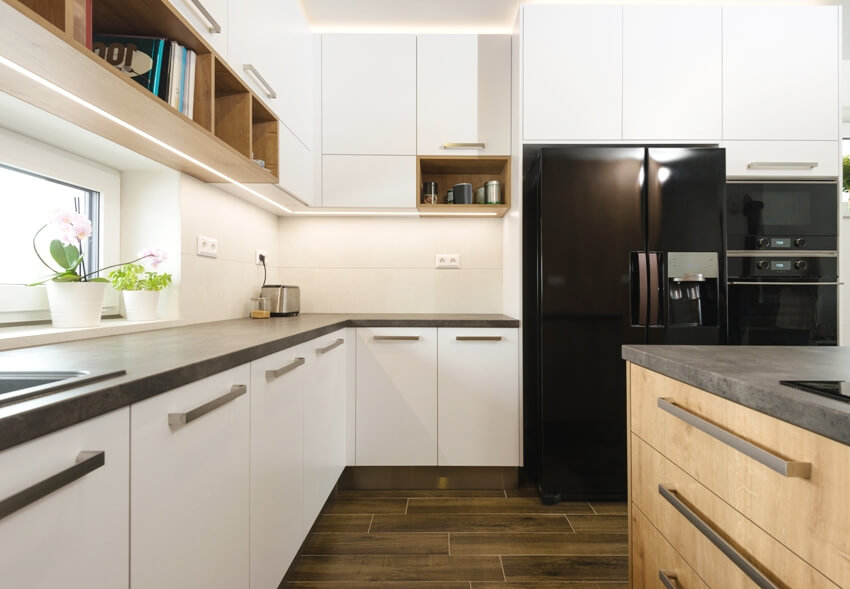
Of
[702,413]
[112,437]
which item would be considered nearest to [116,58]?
[112,437]

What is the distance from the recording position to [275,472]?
1404 millimetres

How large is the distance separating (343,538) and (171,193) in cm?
159

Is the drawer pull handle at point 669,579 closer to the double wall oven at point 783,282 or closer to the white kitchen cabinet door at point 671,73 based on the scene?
the double wall oven at point 783,282

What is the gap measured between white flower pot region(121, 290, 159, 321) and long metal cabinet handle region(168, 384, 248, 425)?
34.0 inches

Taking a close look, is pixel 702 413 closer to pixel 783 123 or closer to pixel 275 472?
pixel 275 472

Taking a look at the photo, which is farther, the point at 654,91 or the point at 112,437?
the point at 654,91

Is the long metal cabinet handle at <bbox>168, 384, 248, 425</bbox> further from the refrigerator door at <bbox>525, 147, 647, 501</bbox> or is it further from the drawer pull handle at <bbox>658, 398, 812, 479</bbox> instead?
the refrigerator door at <bbox>525, 147, 647, 501</bbox>

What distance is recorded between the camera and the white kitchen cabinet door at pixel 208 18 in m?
1.35

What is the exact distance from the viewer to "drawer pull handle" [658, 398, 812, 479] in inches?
24.1

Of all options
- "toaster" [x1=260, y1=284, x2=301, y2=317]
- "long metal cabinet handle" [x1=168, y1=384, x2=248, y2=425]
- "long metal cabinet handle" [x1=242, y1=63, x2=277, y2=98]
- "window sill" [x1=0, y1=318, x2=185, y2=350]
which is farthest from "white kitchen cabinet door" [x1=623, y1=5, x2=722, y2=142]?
"window sill" [x1=0, y1=318, x2=185, y2=350]

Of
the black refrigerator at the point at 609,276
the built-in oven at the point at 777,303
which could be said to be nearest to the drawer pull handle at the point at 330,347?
the black refrigerator at the point at 609,276

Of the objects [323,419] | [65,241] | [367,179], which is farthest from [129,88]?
[367,179]

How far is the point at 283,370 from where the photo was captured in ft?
4.75

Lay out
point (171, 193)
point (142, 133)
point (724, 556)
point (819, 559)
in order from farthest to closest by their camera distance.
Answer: point (171, 193) → point (142, 133) → point (724, 556) → point (819, 559)
